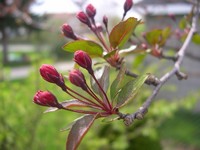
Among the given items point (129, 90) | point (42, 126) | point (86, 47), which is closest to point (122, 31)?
point (86, 47)

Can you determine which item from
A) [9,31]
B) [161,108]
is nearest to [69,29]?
[161,108]

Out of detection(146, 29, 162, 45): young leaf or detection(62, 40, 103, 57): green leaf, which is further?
detection(146, 29, 162, 45): young leaf

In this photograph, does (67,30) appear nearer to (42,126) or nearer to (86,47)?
(86,47)

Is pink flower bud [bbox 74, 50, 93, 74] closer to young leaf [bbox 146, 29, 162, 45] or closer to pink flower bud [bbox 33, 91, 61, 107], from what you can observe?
pink flower bud [bbox 33, 91, 61, 107]

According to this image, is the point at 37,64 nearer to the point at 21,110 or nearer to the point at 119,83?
the point at 21,110

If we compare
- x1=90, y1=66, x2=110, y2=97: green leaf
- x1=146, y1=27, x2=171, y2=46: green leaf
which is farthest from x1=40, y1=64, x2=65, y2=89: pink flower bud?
x1=146, y1=27, x2=171, y2=46: green leaf

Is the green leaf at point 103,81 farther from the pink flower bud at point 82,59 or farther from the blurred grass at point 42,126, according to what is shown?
the blurred grass at point 42,126
